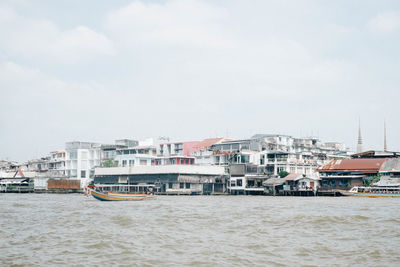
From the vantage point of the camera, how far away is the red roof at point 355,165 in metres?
64.5

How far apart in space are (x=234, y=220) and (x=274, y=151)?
46.7 m

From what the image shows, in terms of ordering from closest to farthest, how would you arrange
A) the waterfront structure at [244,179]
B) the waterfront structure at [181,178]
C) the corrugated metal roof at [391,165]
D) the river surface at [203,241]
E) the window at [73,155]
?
the river surface at [203,241]
the corrugated metal roof at [391,165]
the waterfront structure at [244,179]
the waterfront structure at [181,178]
the window at [73,155]

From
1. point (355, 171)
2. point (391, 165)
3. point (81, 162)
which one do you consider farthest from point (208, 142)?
point (391, 165)

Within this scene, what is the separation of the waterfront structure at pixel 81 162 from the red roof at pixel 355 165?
4440cm

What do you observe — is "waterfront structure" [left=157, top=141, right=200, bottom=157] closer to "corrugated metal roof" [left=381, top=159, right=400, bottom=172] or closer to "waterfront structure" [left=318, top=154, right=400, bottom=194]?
"waterfront structure" [left=318, top=154, right=400, bottom=194]

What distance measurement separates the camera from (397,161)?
62906mm

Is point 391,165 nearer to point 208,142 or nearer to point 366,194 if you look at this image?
point 366,194

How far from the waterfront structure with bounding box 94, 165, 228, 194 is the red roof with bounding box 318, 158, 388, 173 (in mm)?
16029

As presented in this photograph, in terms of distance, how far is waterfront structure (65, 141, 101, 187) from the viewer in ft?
307

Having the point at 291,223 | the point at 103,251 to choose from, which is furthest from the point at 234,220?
the point at 103,251

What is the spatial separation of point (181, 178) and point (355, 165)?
2482 centimetres

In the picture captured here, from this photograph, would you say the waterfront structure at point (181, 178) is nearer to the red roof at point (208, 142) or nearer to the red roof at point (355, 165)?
the red roof at point (208, 142)

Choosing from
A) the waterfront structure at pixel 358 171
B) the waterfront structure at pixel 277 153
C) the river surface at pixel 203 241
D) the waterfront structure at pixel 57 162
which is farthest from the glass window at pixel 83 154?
the river surface at pixel 203 241

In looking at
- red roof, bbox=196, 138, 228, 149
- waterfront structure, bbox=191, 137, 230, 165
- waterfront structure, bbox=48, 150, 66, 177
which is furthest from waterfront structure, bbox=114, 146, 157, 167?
waterfront structure, bbox=48, 150, 66, 177
